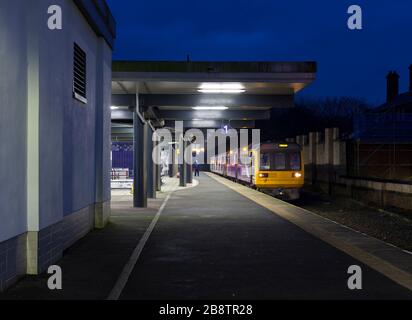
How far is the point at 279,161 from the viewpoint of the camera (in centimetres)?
2789

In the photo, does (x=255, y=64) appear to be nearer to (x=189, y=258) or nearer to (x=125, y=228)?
(x=125, y=228)

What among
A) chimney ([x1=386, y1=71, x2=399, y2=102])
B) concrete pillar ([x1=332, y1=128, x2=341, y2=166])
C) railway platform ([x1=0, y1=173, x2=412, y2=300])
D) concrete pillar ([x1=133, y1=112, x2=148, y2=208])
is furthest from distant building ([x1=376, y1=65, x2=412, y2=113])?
railway platform ([x1=0, y1=173, x2=412, y2=300])

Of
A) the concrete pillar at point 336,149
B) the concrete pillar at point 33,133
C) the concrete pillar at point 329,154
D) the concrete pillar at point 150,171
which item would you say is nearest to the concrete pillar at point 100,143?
the concrete pillar at point 33,133

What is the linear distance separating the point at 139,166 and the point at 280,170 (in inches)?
384

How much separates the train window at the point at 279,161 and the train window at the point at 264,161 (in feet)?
1.10

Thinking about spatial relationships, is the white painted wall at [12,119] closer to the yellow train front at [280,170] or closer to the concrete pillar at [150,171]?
the concrete pillar at [150,171]

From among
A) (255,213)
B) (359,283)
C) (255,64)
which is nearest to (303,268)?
(359,283)

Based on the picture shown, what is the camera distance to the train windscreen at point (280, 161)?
91.2 feet

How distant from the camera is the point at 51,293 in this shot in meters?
7.13

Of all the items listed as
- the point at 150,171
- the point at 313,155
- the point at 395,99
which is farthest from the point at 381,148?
the point at 395,99

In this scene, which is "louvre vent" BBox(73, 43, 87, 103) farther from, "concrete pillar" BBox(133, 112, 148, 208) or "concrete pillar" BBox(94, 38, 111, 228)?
"concrete pillar" BBox(133, 112, 148, 208)

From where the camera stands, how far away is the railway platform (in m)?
7.19

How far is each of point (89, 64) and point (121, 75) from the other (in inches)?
179
